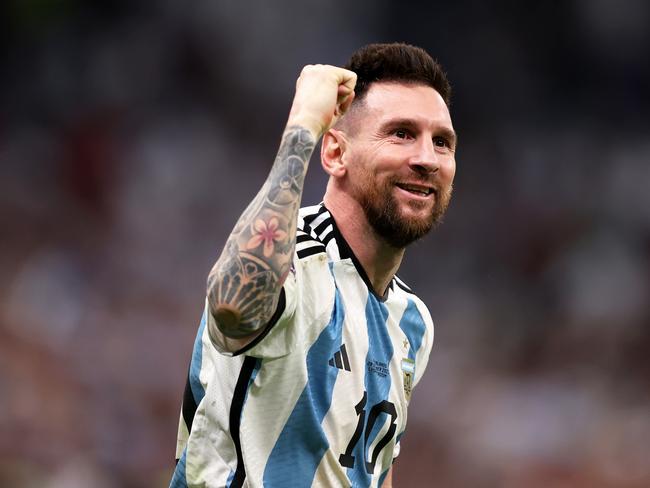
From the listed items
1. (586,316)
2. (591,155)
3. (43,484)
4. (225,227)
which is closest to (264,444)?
(43,484)

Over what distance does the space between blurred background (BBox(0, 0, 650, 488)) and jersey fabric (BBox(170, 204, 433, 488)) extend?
171 inches

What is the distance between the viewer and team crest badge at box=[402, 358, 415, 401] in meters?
3.61

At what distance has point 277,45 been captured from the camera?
8.84 m

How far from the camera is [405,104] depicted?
11.6 feet

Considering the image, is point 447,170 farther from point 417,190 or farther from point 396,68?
point 396,68

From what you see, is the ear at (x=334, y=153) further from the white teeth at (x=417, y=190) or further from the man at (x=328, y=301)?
the white teeth at (x=417, y=190)

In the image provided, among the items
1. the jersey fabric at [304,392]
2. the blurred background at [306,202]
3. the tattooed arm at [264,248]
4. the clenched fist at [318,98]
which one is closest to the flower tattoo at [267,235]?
the tattooed arm at [264,248]

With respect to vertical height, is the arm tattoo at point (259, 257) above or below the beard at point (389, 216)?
below

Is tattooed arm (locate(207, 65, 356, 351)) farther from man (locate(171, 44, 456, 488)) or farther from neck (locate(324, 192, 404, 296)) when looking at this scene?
neck (locate(324, 192, 404, 296))

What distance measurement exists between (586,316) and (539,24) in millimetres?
2770

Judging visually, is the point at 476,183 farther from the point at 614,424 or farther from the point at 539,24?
the point at 614,424

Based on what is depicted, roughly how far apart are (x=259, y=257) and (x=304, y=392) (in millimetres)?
616

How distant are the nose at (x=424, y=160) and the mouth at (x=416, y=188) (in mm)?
54

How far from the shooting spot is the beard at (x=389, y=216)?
3398 millimetres
